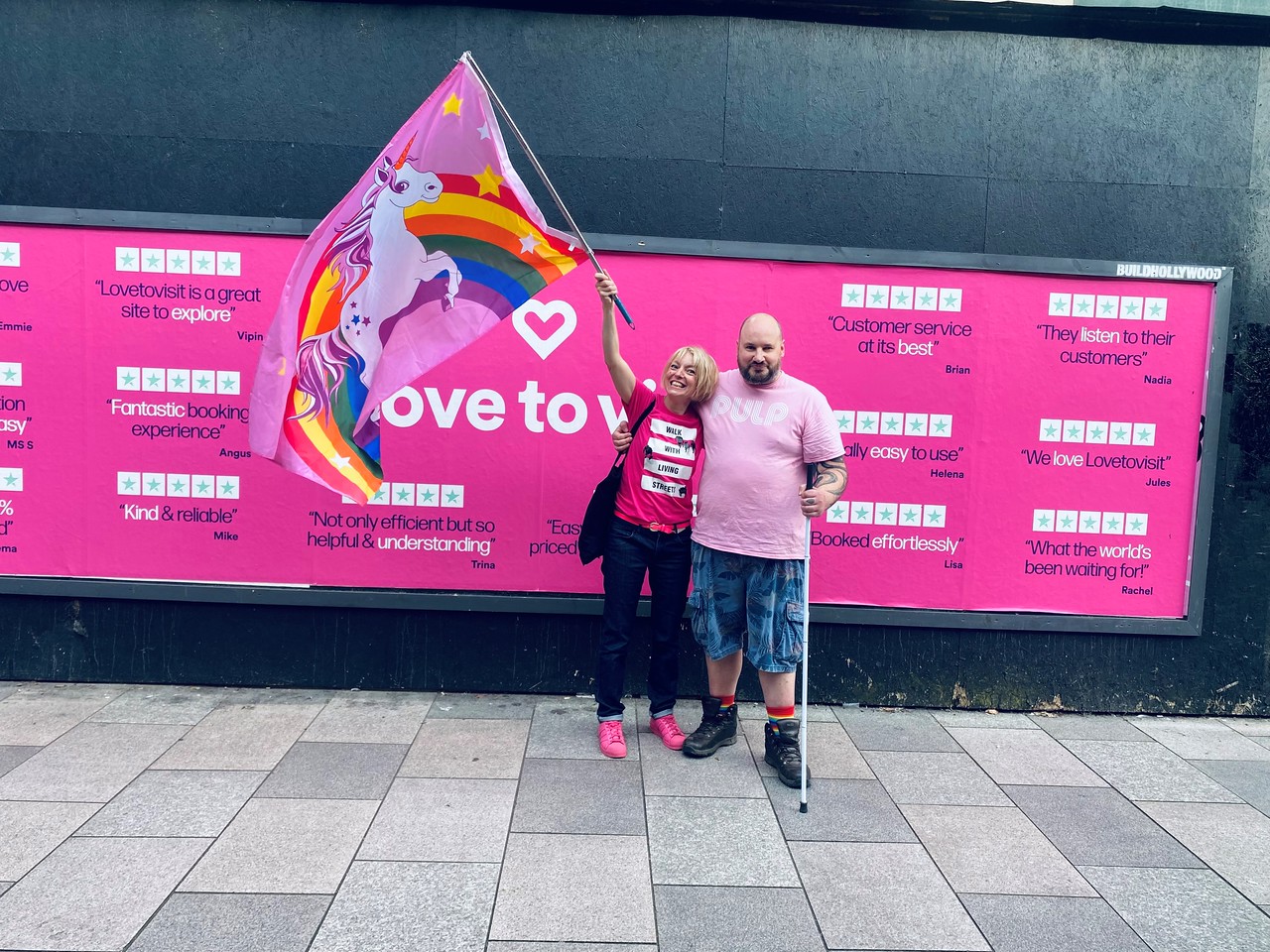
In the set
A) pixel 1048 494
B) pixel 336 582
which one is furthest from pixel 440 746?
pixel 1048 494

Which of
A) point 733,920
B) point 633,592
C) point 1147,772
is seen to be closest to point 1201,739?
point 1147,772

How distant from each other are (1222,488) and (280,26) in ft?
19.8

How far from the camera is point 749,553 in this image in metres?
4.09

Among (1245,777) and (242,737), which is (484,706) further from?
(1245,777)

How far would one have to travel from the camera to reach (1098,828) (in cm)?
375

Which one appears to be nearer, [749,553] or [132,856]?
[132,856]

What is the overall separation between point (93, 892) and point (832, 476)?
3.25 m

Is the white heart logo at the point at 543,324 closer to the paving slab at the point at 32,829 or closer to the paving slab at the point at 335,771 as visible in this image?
the paving slab at the point at 335,771

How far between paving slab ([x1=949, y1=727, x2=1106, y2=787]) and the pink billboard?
2.41 feet

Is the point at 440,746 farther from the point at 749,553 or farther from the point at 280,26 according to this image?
the point at 280,26

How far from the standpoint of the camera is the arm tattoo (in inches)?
158

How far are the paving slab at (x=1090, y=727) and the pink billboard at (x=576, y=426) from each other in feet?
2.05

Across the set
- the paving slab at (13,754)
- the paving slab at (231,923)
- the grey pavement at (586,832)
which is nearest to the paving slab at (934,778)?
the grey pavement at (586,832)

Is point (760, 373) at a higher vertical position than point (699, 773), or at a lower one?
higher
